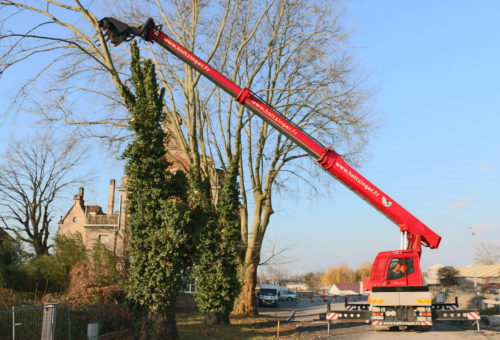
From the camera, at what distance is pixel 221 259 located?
22297mm

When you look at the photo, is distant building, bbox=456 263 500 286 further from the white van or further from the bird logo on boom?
the bird logo on boom

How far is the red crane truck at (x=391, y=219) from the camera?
17.8 m

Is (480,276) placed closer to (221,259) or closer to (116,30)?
(221,259)

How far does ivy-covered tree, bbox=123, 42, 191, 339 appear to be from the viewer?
14.3 metres

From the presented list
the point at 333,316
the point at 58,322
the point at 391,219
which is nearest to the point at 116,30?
the point at 58,322

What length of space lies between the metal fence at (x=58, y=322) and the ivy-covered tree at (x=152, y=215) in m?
1.70

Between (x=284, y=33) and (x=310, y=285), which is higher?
(x=284, y=33)

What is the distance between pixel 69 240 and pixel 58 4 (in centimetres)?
1283

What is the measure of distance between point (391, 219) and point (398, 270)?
2.01 m

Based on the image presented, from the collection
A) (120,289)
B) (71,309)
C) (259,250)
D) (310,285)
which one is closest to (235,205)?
(259,250)

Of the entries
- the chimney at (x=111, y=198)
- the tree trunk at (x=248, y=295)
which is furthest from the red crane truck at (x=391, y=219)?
the chimney at (x=111, y=198)

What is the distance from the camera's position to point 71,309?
1445 centimetres

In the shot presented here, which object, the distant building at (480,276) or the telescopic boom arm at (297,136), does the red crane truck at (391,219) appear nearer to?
the telescopic boom arm at (297,136)

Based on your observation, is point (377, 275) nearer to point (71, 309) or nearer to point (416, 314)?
point (416, 314)
